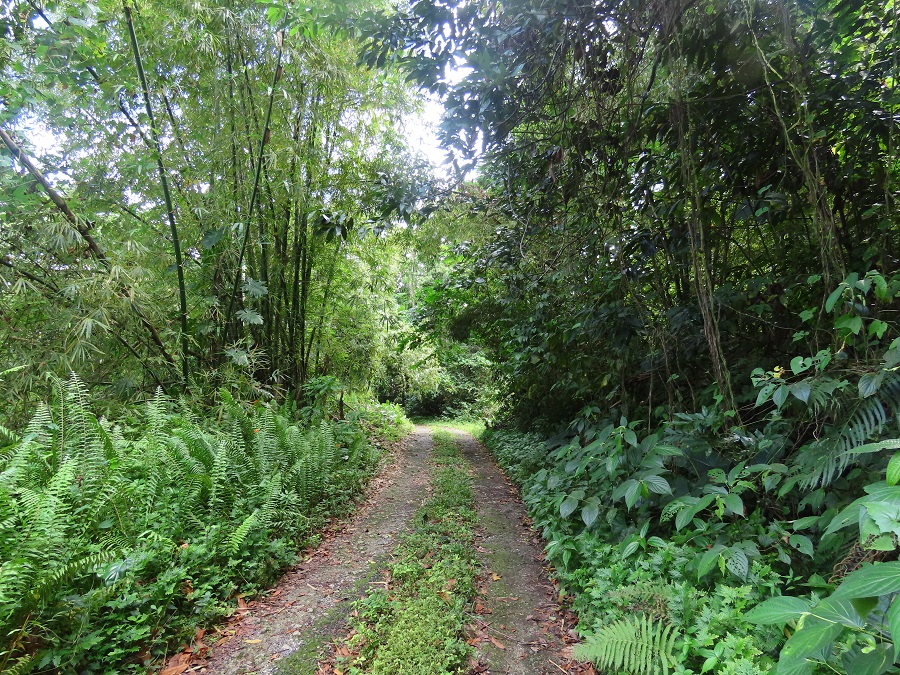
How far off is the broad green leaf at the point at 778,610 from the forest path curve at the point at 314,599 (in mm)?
2025

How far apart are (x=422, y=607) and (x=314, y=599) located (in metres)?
0.79

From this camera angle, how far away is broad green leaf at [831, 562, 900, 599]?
2.94ft

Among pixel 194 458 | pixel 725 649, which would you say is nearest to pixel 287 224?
pixel 194 458

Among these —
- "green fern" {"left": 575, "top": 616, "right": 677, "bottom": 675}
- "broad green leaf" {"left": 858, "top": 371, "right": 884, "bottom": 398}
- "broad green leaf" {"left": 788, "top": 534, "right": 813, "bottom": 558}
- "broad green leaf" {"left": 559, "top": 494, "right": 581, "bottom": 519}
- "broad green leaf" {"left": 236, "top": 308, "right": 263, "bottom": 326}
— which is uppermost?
"broad green leaf" {"left": 236, "top": 308, "right": 263, "bottom": 326}

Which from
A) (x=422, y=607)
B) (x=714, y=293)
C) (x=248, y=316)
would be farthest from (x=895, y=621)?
(x=248, y=316)

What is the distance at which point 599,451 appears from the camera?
2697 mm

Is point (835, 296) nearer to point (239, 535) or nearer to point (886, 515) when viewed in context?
point (886, 515)

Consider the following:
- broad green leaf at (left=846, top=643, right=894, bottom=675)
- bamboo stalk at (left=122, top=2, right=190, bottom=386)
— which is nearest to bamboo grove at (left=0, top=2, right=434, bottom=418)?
bamboo stalk at (left=122, top=2, right=190, bottom=386)

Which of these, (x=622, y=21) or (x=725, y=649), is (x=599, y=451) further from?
(x=622, y=21)

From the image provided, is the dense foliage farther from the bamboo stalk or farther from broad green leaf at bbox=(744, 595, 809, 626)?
the bamboo stalk

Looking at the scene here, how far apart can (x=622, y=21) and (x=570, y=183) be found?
45.5 inches

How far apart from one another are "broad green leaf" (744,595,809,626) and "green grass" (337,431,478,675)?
1.41m

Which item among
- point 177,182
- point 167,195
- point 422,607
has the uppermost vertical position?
point 177,182

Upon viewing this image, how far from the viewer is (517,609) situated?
2566mm
